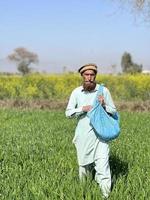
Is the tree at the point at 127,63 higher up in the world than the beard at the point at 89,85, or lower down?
higher up

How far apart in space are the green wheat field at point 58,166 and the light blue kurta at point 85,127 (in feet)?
1.02

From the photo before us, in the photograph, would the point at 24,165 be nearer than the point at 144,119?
Yes

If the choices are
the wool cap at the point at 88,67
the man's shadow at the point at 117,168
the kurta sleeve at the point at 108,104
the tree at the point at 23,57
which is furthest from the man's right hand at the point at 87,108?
the tree at the point at 23,57

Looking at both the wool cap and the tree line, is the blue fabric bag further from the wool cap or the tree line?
the tree line

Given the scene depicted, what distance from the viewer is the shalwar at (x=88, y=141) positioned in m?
7.23

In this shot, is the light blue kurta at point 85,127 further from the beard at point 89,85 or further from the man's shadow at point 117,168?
the man's shadow at point 117,168

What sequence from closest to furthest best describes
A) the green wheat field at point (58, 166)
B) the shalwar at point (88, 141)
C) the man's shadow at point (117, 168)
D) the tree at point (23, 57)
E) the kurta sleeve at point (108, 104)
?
the green wheat field at point (58, 166), the shalwar at point (88, 141), the kurta sleeve at point (108, 104), the man's shadow at point (117, 168), the tree at point (23, 57)

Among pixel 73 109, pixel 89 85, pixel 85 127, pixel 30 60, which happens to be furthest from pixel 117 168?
pixel 30 60

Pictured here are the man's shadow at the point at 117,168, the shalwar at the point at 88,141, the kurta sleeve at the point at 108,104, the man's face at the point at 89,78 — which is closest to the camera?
the shalwar at the point at 88,141

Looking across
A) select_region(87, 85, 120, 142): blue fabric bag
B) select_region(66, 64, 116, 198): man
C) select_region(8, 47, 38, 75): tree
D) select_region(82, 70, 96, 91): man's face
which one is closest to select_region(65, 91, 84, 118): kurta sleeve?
select_region(66, 64, 116, 198): man

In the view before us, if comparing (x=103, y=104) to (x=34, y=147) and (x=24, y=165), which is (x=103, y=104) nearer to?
(x=24, y=165)

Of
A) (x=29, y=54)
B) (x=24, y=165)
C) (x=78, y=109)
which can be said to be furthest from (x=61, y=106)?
(x=29, y=54)

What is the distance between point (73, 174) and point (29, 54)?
60.9m

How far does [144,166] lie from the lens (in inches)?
356
